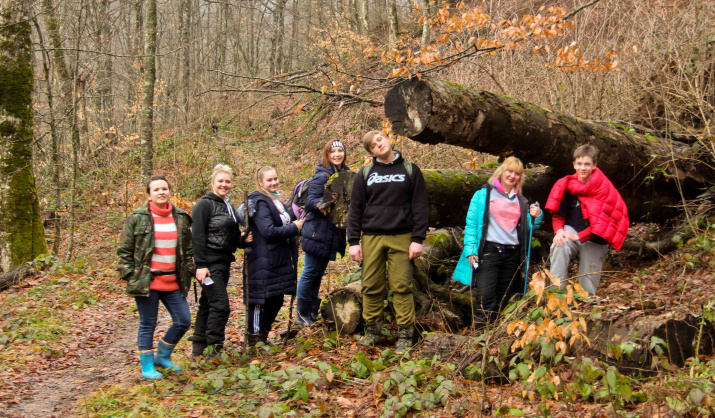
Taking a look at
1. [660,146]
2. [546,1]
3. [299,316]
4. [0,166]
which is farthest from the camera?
[546,1]

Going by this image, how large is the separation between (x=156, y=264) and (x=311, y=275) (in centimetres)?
169

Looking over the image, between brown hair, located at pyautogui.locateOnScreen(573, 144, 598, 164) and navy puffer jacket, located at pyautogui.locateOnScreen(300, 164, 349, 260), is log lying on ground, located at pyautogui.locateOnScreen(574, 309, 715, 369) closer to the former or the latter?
brown hair, located at pyautogui.locateOnScreen(573, 144, 598, 164)

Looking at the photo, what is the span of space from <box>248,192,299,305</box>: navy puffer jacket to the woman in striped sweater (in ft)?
2.01

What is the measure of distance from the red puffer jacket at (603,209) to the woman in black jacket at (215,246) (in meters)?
3.33

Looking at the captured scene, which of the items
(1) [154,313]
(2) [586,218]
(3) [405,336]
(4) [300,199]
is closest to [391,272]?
(3) [405,336]

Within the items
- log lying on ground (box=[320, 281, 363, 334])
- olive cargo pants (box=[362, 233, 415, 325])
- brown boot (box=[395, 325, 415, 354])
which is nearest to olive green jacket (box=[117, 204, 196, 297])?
log lying on ground (box=[320, 281, 363, 334])

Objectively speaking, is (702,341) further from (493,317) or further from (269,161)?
(269,161)

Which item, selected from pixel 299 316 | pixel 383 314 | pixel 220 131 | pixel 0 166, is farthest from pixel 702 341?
pixel 220 131

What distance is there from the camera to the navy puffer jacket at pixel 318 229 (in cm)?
583

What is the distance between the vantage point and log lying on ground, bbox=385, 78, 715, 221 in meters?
4.69

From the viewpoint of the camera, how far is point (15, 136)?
9.16m

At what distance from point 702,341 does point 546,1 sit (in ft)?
47.8

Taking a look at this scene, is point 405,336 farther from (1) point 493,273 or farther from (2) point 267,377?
(2) point 267,377

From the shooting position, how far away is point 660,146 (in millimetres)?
6613
